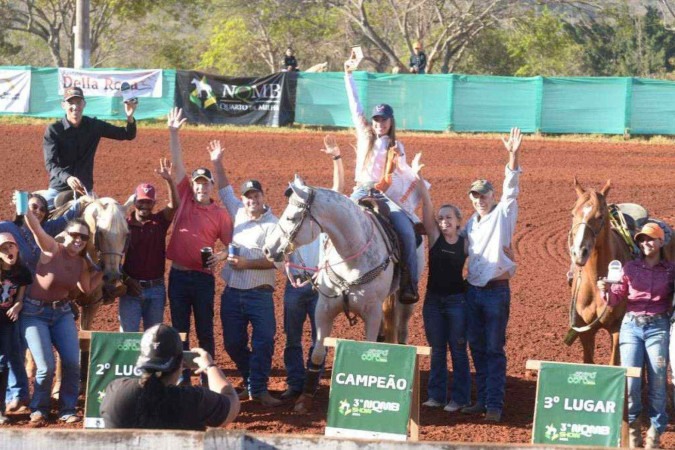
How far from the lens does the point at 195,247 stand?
31.2 ft

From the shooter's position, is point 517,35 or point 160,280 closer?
point 160,280

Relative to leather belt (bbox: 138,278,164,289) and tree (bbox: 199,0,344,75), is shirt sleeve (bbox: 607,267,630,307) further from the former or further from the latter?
tree (bbox: 199,0,344,75)

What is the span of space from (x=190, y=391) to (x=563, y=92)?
22997 mm

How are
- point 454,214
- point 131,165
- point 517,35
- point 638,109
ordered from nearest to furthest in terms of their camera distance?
point 454,214
point 131,165
point 638,109
point 517,35

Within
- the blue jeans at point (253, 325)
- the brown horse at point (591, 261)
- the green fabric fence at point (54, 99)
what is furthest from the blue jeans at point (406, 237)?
the green fabric fence at point (54, 99)

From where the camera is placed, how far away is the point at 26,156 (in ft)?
74.3

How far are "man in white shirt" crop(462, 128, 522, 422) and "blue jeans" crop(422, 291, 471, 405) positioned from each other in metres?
0.17

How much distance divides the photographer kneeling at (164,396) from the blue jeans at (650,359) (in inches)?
147

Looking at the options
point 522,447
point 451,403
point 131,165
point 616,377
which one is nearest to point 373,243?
point 451,403

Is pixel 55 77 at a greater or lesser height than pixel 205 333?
greater

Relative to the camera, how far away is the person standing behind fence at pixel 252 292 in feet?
30.7

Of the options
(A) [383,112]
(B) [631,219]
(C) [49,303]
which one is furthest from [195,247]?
(B) [631,219]

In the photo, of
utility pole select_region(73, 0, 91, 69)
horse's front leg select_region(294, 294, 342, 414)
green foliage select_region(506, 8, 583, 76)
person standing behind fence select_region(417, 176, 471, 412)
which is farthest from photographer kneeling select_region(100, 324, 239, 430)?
green foliage select_region(506, 8, 583, 76)

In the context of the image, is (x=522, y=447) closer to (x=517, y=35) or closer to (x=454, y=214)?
(x=454, y=214)
